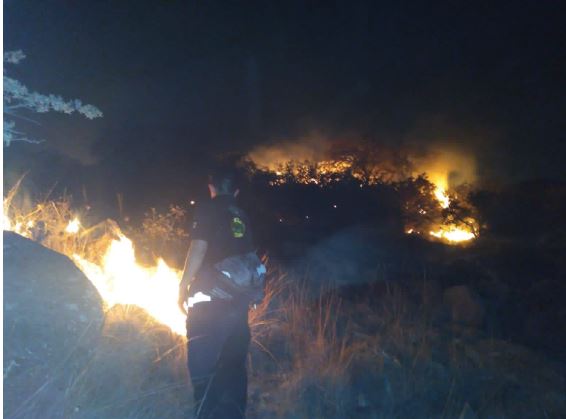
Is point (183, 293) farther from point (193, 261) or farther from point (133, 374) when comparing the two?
point (133, 374)

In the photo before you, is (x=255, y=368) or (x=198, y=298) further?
(x=255, y=368)

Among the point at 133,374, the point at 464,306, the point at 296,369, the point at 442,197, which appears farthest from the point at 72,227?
the point at 442,197

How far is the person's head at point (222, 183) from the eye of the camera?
143 inches

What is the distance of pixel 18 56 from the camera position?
5492 mm

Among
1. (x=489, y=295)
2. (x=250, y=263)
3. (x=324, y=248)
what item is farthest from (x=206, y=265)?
(x=324, y=248)

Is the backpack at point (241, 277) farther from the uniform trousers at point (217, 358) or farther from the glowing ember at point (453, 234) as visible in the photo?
the glowing ember at point (453, 234)

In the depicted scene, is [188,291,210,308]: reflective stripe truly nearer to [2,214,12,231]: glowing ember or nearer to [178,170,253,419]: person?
[178,170,253,419]: person

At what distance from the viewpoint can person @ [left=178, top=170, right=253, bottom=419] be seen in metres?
3.32

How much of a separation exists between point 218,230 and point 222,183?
0.38m

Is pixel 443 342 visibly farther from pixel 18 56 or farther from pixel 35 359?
pixel 18 56

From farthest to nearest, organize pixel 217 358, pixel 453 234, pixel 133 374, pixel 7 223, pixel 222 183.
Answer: pixel 453 234 < pixel 7 223 < pixel 133 374 < pixel 222 183 < pixel 217 358

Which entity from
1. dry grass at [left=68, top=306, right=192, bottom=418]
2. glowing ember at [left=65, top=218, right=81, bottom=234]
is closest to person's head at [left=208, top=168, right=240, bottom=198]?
dry grass at [left=68, top=306, right=192, bottom=418]

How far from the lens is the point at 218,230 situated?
3451 millimetres

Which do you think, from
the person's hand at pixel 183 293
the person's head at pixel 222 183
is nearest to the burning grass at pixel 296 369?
the person's hand at pixel 183 293
